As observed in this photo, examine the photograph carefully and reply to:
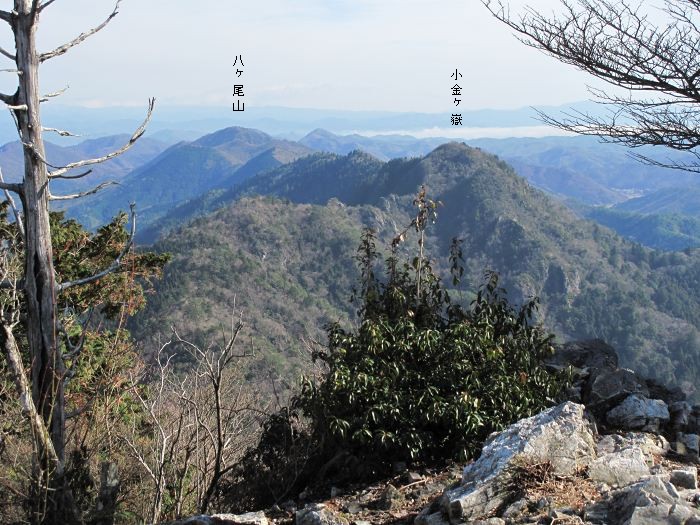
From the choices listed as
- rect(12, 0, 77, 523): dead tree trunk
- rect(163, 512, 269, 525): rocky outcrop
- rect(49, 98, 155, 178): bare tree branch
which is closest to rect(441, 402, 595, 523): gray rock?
rect(163, 512, 269, 525): rocky outcrop

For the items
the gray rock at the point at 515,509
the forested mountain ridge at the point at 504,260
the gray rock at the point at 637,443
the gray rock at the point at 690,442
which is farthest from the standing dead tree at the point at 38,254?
the forested mountain ridge at the point at 504,260

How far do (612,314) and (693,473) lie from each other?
325 ft

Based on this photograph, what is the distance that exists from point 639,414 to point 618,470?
165 cm

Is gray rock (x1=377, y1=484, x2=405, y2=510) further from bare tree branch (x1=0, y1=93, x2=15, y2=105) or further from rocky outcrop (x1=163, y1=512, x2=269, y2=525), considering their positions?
bare tree branch (x1=0, y1=93, x2=15, y2=105)

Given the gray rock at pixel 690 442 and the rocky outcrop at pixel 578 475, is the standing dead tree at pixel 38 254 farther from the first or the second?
the gray rock at pixel 690 442

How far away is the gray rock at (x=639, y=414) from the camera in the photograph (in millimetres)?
5410

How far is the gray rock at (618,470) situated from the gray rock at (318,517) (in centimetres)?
153

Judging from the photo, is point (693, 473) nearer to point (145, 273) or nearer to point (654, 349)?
point (145, 273)

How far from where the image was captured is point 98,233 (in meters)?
12.0

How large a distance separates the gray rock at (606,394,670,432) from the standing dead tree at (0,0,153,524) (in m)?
4.14

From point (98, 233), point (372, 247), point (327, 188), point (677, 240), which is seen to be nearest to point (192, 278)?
point (98, 233)

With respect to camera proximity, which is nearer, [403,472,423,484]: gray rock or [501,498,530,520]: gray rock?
[501,498,530,520]: gray rock

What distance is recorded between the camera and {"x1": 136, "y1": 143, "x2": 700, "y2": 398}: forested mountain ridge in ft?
274

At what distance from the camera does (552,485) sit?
381 centimetres
